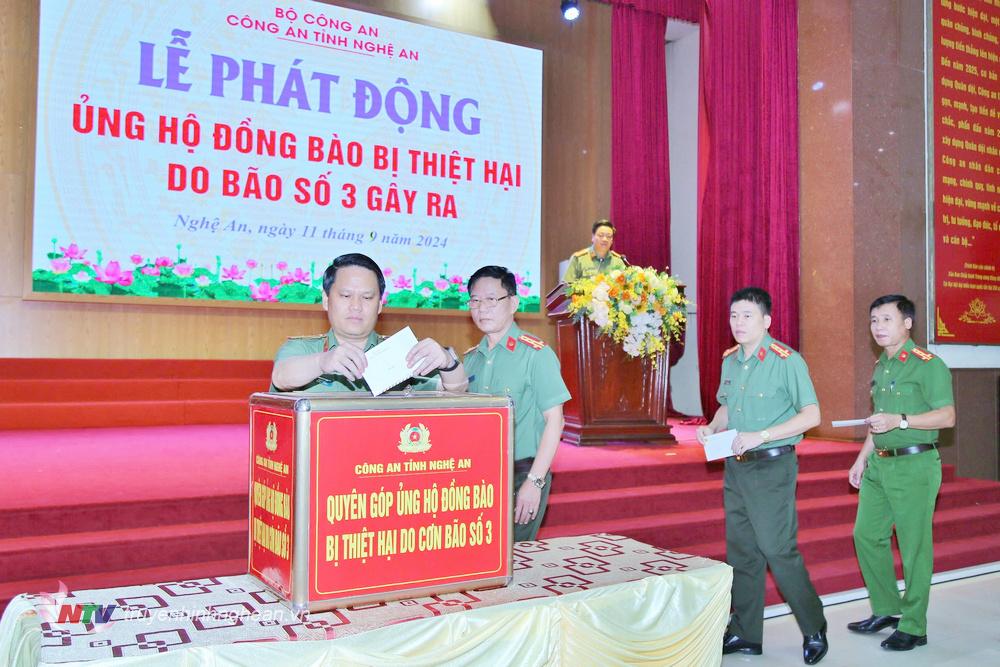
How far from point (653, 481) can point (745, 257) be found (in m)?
2.78

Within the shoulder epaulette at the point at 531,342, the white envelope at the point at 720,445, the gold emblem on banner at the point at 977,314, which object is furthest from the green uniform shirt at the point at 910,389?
the gold emblem on banner at the point at 977,314

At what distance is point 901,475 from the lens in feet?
10.1

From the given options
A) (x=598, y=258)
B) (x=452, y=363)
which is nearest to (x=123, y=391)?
(x=598, y=258)

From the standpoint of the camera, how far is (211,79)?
213 inches

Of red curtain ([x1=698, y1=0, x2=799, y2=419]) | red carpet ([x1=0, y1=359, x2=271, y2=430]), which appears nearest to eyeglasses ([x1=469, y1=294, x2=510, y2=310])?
red carpet ([x1=0, y1=359, x2=271, y2=430])

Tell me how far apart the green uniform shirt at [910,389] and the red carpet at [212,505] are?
0.91m

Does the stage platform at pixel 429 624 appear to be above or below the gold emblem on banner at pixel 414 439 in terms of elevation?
below

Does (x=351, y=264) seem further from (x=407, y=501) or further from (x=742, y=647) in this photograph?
(x=742, y=647)

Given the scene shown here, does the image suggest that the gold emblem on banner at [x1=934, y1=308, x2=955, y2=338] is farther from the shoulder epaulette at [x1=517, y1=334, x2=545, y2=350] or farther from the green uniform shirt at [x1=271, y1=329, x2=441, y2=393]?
the green uniform shirt at [x1=271, y1=329, x2=441, y2=393]

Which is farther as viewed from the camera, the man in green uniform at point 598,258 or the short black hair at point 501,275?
the man in green uniform at point 598,258

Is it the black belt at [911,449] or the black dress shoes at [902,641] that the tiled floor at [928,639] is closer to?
the black dress shoes at [902,641]

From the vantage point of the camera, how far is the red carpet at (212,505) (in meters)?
2.65

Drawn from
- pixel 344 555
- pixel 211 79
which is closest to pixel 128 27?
pixel 211 79

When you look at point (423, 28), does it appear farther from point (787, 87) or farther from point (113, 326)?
point (113, 326)
